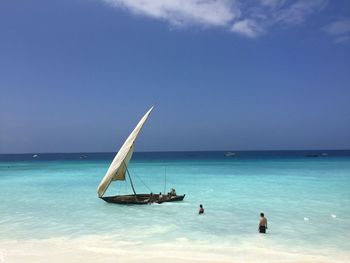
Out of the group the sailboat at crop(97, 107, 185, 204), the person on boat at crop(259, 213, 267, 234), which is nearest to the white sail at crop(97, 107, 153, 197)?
the sailboat at crop(97, 107, 185, 204)

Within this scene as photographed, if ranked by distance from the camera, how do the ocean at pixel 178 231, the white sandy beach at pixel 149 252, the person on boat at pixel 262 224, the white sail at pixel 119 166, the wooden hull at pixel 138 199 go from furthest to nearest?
1. the wooden hull at pixel 138 199
2. the white sail at pixel 119 166
3. the person on boat at pixel 262 224
4. the ocean at pixel 178 231
5. the white sandy beach at pixel 149 252

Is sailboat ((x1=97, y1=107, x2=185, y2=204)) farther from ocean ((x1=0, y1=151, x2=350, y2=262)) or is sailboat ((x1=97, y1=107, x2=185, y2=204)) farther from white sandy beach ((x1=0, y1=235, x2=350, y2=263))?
white sandy beach ((x1=0, y1=235, x2=350, y2=263))

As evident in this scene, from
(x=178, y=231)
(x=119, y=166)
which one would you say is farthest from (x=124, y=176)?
(x=178, y=231)

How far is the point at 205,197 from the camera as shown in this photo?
3253 cm

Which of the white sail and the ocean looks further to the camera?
the white sail

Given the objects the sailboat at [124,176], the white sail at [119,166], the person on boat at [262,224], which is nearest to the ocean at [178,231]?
the person on boat at [262,224]

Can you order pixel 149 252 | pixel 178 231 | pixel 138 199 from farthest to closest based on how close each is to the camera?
pixel 138 199 < pixel 178 231 < pixel 149 252

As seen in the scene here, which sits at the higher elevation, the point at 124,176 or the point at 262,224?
the point at 124,176

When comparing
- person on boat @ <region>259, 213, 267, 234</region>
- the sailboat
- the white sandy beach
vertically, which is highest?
the sailboat

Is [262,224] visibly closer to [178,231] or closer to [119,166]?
[178,231]

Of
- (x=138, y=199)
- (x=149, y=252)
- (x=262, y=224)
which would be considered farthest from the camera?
(x=138, y=199)

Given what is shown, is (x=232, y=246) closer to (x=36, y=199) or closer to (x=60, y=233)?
(x=60, y=233)

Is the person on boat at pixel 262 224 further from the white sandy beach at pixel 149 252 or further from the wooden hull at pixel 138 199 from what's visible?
the wooden hull at pixel 138 199

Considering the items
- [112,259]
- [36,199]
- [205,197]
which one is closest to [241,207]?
[205,197]
